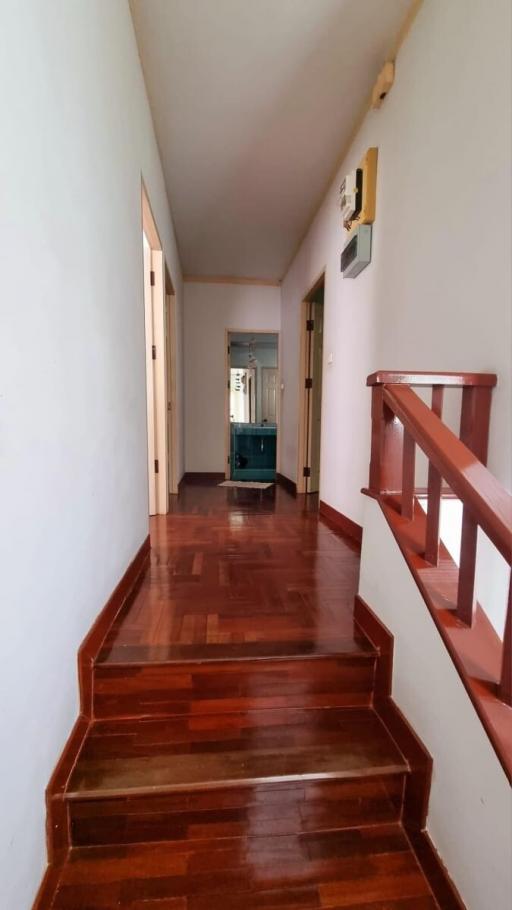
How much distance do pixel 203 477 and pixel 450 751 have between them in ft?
14.2

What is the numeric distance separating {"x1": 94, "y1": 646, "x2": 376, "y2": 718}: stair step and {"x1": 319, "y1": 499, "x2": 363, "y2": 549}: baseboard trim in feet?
3.46

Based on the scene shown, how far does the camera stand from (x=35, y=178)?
84 centimetres

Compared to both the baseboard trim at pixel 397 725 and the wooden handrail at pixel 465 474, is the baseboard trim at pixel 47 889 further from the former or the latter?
the wooden handrail at pixel 465 474

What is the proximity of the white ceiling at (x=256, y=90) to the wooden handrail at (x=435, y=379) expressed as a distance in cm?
182

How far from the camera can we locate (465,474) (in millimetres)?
847

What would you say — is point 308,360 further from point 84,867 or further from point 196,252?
point 84,867

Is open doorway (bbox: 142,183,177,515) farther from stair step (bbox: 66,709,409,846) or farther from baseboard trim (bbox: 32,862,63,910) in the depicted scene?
baseboard trim (bbox: 32,862,63,910)

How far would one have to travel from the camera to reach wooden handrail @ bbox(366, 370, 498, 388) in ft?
3.76

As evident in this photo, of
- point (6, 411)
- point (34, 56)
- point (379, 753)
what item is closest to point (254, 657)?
point (379, 753)

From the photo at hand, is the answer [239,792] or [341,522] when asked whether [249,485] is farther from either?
[239,792]

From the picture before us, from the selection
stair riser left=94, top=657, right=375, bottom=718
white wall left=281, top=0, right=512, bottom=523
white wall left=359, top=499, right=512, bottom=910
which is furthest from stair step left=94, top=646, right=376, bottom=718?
white wall left=281, top=0, right=512, bottom=523

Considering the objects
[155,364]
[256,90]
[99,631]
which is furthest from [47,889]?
[256,90]

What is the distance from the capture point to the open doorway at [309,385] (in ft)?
12.6

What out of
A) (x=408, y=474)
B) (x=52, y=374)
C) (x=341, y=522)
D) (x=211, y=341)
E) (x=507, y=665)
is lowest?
(x=341, y=522)
